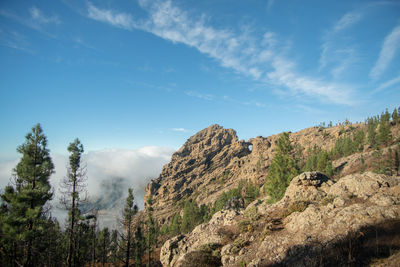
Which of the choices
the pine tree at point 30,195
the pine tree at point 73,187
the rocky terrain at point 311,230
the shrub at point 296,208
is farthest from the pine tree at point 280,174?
the pine tree at point 30,195

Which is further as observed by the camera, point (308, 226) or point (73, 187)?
point (73, 187)

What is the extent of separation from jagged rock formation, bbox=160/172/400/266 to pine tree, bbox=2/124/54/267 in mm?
12649

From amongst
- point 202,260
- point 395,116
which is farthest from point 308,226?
point 395,116

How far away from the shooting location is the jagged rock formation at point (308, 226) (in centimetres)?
1325

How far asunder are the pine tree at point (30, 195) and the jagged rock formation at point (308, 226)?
1265 cm

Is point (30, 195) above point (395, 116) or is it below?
below

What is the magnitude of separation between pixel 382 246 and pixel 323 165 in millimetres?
80757

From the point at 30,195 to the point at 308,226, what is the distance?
22.9 metres

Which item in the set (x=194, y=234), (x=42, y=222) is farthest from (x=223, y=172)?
(x=42, y=222)

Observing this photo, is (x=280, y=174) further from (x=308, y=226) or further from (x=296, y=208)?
(x=308, y=226)

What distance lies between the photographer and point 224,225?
24625 millimetres

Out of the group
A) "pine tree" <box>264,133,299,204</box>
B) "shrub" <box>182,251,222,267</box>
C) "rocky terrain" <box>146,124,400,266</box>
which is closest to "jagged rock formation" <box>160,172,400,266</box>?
"rocky terrain" <box>146,124,400,266</box>

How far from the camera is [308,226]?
16375mm

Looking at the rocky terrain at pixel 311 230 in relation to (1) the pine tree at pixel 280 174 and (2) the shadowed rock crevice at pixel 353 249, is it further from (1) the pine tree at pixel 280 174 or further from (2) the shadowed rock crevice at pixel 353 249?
(1) the pine tree at pixel 280 174
